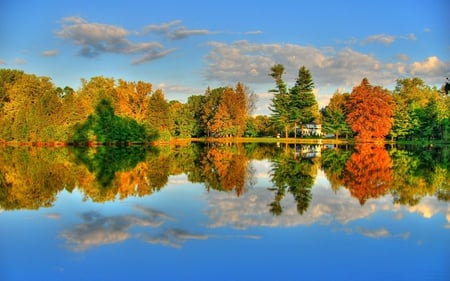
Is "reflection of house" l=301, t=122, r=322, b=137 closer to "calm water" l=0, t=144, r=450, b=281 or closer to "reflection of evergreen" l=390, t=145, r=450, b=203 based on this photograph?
"reflection of evergreen" l=390, t=145, r=450, b=203

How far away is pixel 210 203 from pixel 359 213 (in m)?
4.25

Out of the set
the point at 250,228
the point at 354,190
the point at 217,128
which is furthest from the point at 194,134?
the point at 250,228

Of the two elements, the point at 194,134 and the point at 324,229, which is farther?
the point at 194,134

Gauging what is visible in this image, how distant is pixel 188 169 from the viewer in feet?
72.7

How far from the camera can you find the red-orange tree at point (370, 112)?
55.6m

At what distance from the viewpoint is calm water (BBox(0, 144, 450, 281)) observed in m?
6.95

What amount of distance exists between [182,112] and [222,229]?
62863 mm

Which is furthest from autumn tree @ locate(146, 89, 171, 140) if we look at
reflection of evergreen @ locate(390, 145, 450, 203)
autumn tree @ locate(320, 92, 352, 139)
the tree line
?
reflection of evergreen @ locate(390, 145, 450, 203)

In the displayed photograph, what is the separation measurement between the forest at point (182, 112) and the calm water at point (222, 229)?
34600 mm

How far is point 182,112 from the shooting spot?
234 feet

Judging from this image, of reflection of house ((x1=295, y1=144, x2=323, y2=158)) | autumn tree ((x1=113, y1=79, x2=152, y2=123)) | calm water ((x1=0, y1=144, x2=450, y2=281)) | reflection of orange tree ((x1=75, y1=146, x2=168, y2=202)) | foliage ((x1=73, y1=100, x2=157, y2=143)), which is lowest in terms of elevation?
calm water ((x1=0, y1=144, x2=450, y2=281))

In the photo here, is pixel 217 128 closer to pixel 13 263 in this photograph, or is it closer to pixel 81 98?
pixel 81 98

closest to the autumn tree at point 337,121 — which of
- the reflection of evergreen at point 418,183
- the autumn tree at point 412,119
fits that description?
the autumn tree at point 412,119

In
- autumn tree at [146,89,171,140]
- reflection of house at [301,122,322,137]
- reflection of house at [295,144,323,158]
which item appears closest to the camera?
reflection of house at [295,144,323,158]
